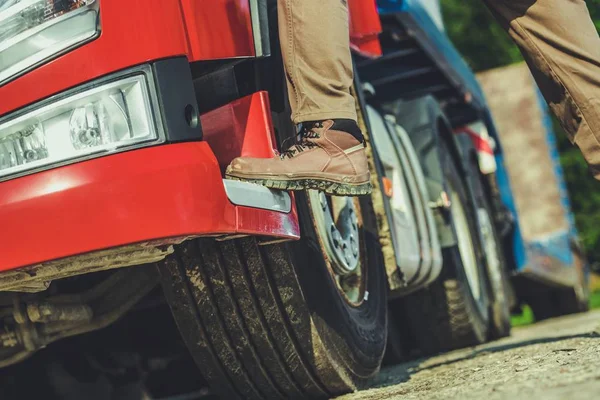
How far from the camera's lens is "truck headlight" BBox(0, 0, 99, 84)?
7.52 feet

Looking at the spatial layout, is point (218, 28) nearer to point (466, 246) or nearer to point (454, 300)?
point (454, 300)

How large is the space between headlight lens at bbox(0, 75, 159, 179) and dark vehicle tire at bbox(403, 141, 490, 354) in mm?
2449

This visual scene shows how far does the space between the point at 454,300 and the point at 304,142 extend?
2202mm

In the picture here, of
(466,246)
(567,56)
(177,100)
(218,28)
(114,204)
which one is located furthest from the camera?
(466,246)

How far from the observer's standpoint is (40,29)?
230 centimetres

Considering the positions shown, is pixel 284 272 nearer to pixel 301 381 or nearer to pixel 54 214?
pixel 301 381

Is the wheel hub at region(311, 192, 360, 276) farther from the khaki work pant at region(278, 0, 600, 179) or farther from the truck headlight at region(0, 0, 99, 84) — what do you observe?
the truck headlight at region(0, 0, 99, 84)

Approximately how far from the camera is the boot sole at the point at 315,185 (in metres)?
2.45

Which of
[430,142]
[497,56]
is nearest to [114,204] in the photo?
[430,142]

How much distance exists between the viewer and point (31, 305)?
2.74 meters

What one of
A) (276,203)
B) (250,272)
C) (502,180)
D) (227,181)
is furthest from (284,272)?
(502,180)

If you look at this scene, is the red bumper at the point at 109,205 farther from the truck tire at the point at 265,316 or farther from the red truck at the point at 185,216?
the truck tire at the point at 265,316

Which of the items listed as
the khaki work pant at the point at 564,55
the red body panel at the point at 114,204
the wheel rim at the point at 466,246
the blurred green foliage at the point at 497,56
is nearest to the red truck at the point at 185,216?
the red body panel at the point at 114,204

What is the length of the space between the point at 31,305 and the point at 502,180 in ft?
13.7
